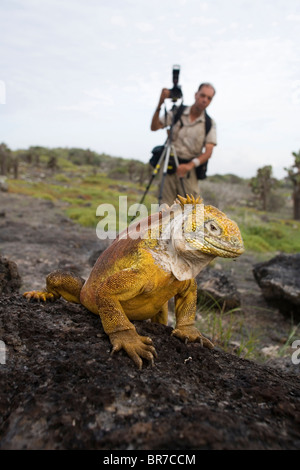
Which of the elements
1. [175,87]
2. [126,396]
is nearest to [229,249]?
[126,396]

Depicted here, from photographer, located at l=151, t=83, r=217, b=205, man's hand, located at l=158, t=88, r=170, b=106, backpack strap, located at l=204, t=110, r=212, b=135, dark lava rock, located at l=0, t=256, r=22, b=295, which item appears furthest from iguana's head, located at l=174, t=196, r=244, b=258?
backpack strap, located at l=204, t=110, r=212, b=135

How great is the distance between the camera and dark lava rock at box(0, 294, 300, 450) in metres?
1.53

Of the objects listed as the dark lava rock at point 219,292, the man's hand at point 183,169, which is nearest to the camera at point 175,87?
the man's hand at point 183,169

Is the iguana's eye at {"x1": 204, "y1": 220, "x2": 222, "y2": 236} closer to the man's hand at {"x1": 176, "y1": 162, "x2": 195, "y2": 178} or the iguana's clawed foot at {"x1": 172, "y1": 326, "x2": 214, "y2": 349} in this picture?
the iguana's clawed foot at {"x1": 172, "y1": 326, "x2": 214, "y2": 349}

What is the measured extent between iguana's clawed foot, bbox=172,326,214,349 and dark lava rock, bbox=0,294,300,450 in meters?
0.11

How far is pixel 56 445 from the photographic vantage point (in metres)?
1.49

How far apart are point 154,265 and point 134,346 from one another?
0.58m

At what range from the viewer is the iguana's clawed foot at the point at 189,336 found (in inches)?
111

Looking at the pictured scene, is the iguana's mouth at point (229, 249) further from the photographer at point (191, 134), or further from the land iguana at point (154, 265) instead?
the photographer at point (191, 134)

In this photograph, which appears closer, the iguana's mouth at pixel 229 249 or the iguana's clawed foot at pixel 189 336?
the iguana's mouth at pixel 229 249

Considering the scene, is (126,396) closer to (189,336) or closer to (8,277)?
(189,336)
